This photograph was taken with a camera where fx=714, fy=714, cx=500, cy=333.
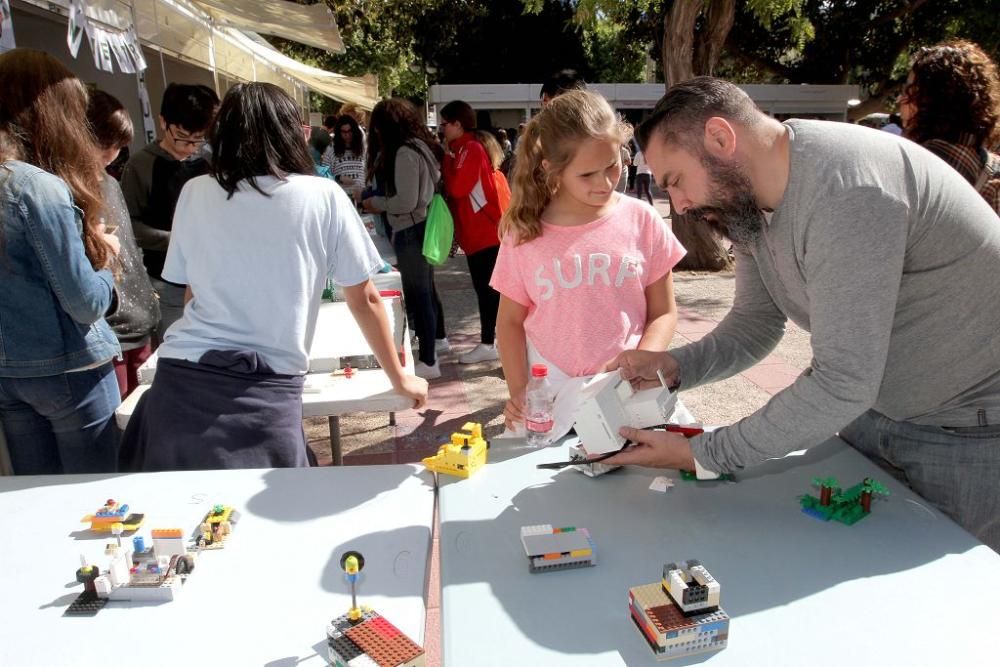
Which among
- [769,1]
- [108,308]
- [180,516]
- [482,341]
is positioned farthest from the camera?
[769,1]

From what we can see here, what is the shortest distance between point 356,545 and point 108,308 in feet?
3.73

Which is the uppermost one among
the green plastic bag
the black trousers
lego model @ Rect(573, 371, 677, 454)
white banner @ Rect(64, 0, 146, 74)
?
white banner @ Rect(64, 0, 146, 74)

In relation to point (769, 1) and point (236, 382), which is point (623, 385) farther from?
point (769, 1)

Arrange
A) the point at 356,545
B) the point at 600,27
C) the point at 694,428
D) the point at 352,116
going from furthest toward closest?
the point at 352,116
the point at 600,27
the point at 694,428
the point at 356,545

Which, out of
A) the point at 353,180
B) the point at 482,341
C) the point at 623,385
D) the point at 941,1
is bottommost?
the point at 482,341

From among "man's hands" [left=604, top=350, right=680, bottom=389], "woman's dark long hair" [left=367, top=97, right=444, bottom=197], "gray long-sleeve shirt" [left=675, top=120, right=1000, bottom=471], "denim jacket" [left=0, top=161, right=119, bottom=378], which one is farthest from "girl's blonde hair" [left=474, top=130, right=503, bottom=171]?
"gray long-sleeve shirt" [left=675, top=120, right=1000, bottom=471]

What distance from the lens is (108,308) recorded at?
2051 mm

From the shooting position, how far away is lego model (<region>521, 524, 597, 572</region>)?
4.42ft

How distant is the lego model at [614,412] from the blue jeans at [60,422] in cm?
150

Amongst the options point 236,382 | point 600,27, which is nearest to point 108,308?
point 236,382

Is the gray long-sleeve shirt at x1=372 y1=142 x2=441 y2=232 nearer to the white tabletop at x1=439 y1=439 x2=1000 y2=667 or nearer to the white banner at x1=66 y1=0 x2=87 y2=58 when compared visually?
the white banner at x1=66 y1=0 x2=87 y2=58

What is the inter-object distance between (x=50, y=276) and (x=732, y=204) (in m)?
1.74

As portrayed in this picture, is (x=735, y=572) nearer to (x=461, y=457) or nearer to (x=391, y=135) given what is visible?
(x=461, y=457)

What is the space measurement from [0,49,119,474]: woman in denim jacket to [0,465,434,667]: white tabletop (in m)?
0.39
